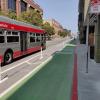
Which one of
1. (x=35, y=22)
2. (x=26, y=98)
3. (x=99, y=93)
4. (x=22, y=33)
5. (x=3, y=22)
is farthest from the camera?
(x=35, y=22)

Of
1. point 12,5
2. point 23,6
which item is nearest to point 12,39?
point 12,5

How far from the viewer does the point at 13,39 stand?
1628cm

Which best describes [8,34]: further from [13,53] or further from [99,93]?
[99,93]

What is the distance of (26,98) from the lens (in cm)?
782

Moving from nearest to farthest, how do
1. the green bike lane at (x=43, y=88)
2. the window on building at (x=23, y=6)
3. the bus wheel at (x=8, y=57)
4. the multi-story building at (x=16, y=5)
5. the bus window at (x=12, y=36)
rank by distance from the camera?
the green bike lane at (x=43, y=88), the bus wheel at (x=8, y=57), the bus window at (x=12, y=36), the multi-story building at (x=16, y=5), the window on building at (x=23, y=6)

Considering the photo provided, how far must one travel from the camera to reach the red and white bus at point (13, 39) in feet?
47.4

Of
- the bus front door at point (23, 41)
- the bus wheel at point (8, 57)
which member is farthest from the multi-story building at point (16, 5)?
the bus wheel at point (8, 57)

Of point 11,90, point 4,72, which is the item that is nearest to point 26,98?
point 11,90

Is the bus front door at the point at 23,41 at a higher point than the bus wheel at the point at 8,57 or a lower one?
higher

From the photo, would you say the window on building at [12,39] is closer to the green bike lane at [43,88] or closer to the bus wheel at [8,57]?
the bus wheel at [8,57]

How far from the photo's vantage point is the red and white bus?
14453mm

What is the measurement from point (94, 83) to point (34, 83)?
8.96ft

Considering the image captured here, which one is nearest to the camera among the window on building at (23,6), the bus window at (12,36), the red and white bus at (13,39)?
the red and white bus at (13,39)

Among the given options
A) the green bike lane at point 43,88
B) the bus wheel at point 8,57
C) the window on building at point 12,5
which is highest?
the window on building at point 12,5
